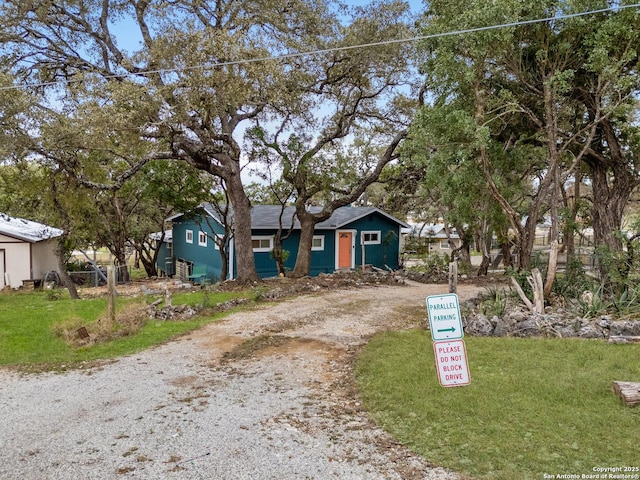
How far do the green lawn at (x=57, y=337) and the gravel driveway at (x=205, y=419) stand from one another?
584 millimetres

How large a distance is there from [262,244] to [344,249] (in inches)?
163

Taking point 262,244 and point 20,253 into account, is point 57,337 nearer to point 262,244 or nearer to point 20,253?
point 262,244

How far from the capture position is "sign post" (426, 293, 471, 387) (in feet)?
16.4

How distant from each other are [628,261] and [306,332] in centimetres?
690

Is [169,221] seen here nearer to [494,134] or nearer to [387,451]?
[494,134]

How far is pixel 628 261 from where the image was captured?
9.50m

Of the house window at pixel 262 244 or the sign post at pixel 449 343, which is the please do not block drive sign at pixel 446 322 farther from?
the house window at pixel 262 244

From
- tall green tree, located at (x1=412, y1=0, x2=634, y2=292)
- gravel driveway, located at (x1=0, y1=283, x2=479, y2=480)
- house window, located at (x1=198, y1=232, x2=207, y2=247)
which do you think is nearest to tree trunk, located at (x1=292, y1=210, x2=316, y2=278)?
house window, located at (x1=198, y1=232, x2=207, y2=247)

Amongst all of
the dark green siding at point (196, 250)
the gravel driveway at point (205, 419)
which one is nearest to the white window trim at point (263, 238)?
the dark green siding at point (196, 250)

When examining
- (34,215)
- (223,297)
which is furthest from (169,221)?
(223,297)

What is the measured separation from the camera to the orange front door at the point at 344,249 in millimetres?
21125

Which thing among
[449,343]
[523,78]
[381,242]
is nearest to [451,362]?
[449,343]

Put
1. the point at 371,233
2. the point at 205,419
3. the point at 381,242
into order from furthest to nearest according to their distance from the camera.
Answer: the point at 381,242
the point at 371,233
the point at 205,419

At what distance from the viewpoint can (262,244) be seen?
19.3 metres
